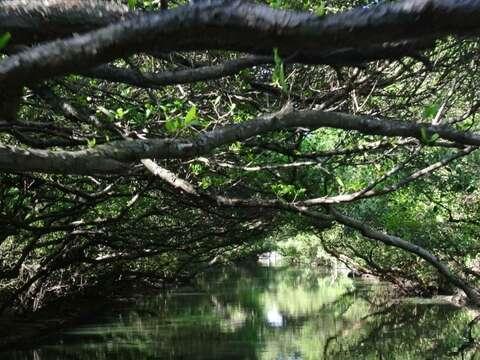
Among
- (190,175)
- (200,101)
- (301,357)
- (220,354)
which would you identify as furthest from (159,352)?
(200,101)

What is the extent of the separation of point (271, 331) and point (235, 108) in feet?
38.3

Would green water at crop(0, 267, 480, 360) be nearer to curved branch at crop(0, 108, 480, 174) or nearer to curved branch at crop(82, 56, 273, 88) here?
curved branch at crop(82, 56, 273, 88)

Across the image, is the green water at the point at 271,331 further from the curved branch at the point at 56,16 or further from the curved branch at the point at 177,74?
the curved branch at the point at 56,16

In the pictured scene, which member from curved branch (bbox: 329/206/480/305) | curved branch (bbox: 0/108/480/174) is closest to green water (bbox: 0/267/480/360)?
curved branch (bbox: 329/206/480/305)

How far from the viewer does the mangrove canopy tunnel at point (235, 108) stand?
1931 millimetres

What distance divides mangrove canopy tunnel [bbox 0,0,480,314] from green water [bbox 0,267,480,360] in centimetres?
220

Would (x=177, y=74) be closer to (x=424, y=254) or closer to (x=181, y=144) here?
(x=181, y=144)

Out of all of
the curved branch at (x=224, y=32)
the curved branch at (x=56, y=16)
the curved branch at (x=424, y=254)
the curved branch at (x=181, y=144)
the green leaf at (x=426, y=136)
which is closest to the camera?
the curved branch at (x=224, y=32)

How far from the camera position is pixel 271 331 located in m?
17.1

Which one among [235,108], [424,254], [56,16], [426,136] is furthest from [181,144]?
[235,108]

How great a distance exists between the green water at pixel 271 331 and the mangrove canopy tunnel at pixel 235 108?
2.20 m

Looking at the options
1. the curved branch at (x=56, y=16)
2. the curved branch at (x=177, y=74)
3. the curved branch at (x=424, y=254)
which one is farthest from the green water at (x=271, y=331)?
the curved branch at (x=56, y=16)

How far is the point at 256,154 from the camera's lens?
797 cm

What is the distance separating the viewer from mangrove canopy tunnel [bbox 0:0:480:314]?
193 centimetres
